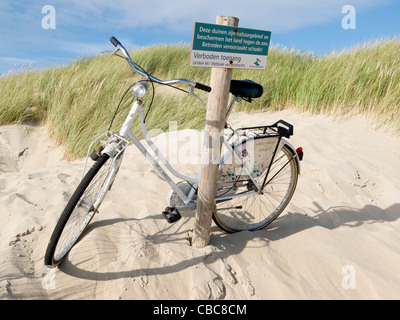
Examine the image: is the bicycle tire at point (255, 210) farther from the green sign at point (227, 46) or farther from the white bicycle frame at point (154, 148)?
the green sign at point (227, 46)

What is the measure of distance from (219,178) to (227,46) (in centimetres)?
108

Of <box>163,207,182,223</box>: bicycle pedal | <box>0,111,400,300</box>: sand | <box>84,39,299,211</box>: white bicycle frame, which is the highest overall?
<box>84,39,299,211</box>: white bicycle frame

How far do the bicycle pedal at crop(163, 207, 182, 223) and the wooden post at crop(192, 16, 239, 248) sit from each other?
20 centimetres

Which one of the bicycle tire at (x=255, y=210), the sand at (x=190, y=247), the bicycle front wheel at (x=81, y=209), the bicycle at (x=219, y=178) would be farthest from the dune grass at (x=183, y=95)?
the bicycle front wheel at (x=81, y=209)

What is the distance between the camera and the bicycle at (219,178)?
2221 millimetres

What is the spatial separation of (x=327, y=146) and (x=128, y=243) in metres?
3.47

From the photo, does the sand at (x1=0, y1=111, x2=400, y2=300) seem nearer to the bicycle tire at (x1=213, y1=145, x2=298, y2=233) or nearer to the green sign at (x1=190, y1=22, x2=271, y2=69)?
the bicycle tire at (x1=213, y1=145, x2=298, y2=233)

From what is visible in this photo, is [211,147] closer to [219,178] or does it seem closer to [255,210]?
[219,178]

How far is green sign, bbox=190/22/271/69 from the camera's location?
84.7 inches

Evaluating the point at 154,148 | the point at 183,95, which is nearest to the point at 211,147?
the point at 154,148

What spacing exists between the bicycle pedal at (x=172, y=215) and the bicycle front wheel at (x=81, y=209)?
18.8 inches

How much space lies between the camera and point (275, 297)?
243cm

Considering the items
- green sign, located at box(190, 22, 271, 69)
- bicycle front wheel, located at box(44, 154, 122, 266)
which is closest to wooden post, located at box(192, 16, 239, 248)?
green sign, located at box(190, 22, 271, 69)

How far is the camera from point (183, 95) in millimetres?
6727
